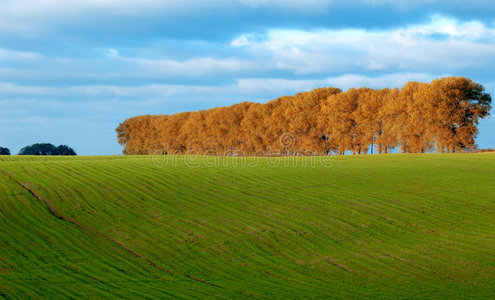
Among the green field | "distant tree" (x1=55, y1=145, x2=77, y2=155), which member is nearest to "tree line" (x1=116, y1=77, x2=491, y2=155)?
"distant tree" (x1=55, y1=145, x2=77, y2=155)

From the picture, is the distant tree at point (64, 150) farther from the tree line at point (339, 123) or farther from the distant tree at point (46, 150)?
the tree line at point (339, 123)

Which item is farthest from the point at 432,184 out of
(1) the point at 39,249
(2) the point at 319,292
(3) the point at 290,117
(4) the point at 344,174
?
(3) the point at 290,117

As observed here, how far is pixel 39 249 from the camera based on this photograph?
19.8 metres

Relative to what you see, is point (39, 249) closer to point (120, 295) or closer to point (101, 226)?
point (101, 226)

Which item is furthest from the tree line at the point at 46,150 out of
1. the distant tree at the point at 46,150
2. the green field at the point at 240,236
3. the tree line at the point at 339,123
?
the green field at the point at 240,236

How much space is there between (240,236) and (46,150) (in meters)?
112

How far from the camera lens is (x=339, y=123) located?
8538 cm

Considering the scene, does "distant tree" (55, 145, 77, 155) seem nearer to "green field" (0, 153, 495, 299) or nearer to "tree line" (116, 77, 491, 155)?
"tree line" (116, 77, 491, 155)

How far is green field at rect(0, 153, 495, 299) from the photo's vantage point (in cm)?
1680

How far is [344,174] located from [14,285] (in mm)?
27713

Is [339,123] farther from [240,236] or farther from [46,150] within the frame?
[46,150]

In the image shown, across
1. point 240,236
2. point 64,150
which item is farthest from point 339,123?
point 64,150

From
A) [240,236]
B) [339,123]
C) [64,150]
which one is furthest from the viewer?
[64,150]

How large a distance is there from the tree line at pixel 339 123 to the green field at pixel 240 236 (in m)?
39.2
